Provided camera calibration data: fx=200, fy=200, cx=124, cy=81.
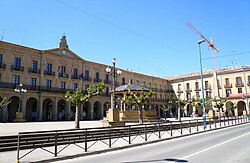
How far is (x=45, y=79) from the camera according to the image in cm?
3572

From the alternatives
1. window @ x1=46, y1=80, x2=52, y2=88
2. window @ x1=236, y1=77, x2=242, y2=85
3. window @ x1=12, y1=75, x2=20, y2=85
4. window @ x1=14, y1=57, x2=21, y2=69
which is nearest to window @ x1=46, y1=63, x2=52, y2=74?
window @ x1=46, y1=80, x2=52, y2=88

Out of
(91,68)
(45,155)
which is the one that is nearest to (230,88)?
(91,68)

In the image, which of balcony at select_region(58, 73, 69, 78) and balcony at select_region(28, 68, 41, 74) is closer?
balcony at select_region(28, 68, 41, 74)

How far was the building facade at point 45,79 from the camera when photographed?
1232 inches

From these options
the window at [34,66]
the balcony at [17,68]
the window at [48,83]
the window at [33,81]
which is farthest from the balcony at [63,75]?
the balcony at [17,68]

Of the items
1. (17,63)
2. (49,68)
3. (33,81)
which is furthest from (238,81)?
(17,63)

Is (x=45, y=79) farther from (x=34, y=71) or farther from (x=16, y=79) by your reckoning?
(x=16, y=79)

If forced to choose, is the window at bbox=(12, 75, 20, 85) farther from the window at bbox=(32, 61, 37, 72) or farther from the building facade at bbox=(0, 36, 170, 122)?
the window at bbox=(32, 61, 37, 72)

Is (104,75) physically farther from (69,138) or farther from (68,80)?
(69,138)

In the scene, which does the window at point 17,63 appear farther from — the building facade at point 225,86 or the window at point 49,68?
the building facade at point 225,86

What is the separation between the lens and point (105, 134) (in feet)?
39.3

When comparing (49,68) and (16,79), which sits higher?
(49,68)

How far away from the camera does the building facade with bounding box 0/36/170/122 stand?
103 feet

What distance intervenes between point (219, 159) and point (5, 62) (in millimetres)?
33117
